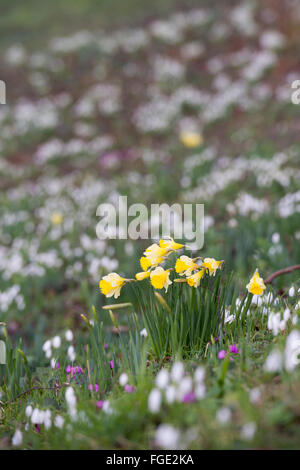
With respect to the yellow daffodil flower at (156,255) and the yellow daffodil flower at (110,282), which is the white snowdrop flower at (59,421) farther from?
the yellow daffodil flower at (156,255)

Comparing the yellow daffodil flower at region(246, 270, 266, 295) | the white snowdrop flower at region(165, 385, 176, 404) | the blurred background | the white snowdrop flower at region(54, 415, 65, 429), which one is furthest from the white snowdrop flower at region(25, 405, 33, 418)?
the blurred background

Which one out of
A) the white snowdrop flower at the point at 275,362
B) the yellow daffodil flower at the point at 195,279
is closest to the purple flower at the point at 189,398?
the white snowdrop flower at the point at 275,362

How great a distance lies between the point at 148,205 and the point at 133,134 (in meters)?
4.01

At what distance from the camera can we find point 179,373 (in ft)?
4.19

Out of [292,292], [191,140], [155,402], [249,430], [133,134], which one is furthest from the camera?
[133,134]

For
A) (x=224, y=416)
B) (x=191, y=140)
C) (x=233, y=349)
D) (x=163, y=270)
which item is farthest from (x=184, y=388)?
(x=191, y=140)

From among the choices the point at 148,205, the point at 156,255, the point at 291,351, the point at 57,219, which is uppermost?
the point at 148,205

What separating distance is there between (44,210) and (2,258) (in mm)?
1449

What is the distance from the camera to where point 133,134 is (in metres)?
8.95

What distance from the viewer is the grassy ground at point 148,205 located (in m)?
1.35

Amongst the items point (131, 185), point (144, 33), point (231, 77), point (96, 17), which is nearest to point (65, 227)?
point (131, 185)

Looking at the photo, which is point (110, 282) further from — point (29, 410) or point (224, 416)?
point (224, 416)

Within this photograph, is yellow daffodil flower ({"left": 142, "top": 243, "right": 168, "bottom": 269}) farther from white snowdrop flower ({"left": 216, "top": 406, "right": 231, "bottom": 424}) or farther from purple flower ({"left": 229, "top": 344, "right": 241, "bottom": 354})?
white snowdrop flower ({"left": 216, "top": 406, "right": 231, "bottom": 424})

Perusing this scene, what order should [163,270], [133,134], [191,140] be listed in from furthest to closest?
[133,134] → [191,140] → [163,270]
